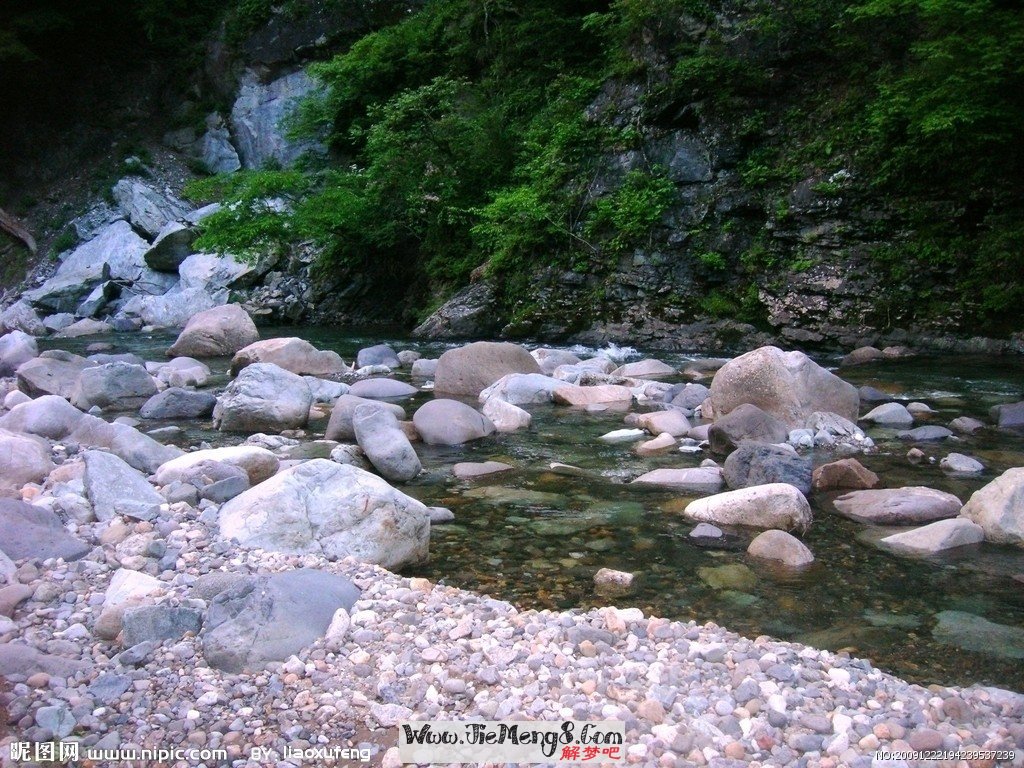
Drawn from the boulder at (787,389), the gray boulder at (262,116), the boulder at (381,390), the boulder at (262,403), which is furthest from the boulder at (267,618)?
the gray boulder at (262,116)

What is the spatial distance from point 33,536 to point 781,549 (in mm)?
3490

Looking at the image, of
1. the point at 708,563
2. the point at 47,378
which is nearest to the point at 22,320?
the point at 47,378

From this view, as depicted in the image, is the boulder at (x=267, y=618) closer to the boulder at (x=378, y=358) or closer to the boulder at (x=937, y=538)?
the boulder at (x=937, y=538)

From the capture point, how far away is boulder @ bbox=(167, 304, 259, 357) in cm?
1288

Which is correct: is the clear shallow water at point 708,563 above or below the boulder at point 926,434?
above

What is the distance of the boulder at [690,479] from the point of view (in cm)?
522

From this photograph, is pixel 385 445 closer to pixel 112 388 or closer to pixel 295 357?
pixel 112 388

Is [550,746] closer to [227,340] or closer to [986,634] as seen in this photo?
[986,634]

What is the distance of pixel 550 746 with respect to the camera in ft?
7.83

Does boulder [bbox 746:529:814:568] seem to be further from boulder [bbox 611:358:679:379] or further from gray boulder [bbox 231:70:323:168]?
gray boulder [bbox 231:70:323:168]

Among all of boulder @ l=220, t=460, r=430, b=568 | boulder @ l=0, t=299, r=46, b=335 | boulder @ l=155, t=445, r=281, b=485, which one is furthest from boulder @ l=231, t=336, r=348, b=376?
boulder @ l=0, t=299, r=46, b=335

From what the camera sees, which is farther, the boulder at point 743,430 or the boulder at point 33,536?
the boulder at point 743,430

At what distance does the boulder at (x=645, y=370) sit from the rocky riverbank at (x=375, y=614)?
10.9 feet

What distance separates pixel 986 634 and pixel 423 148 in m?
15.0
